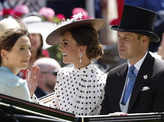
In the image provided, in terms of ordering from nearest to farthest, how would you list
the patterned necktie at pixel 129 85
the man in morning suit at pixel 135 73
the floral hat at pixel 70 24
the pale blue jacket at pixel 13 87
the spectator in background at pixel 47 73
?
the pale blue jacket at pixel 13 87
the man in morning suit at pixel 135 73
the patterned necktie at pixel 129 85
the floral hat at pixel 70 24
the spectator in background at pixel 47 73

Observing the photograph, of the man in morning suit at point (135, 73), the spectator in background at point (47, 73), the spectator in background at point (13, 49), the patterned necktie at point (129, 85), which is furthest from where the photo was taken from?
the spectator in background at point (47, 73)

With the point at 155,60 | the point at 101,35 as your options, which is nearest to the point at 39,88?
the point at 155,60

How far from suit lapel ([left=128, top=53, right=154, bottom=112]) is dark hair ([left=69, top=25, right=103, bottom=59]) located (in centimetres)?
53

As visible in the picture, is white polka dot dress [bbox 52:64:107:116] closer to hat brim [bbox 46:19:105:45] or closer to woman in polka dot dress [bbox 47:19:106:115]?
woman in polka dot dress [bbox 47:19:106:115]

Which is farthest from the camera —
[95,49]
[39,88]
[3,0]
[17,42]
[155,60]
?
[3,0]

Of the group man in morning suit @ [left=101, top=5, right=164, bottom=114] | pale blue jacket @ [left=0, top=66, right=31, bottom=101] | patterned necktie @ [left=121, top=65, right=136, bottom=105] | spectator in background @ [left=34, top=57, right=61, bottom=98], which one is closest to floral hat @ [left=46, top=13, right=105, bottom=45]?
man in morning suit @ [left=101, top=5, right=164, bottom=114]

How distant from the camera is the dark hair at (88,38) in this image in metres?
5.15

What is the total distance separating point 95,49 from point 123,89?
521mm

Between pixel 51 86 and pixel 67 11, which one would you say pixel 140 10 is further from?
pixel 67 11

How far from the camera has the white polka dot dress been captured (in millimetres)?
5062

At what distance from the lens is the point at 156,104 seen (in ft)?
15.0

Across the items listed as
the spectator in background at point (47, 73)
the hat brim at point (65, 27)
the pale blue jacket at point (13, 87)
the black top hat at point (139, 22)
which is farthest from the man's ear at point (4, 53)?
the spectator in background at point (47, 73)

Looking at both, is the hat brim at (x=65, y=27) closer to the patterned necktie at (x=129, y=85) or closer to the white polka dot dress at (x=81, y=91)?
the white polka dot dress at (x=81, y=91)

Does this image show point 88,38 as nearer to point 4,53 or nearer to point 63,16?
point 4,53
